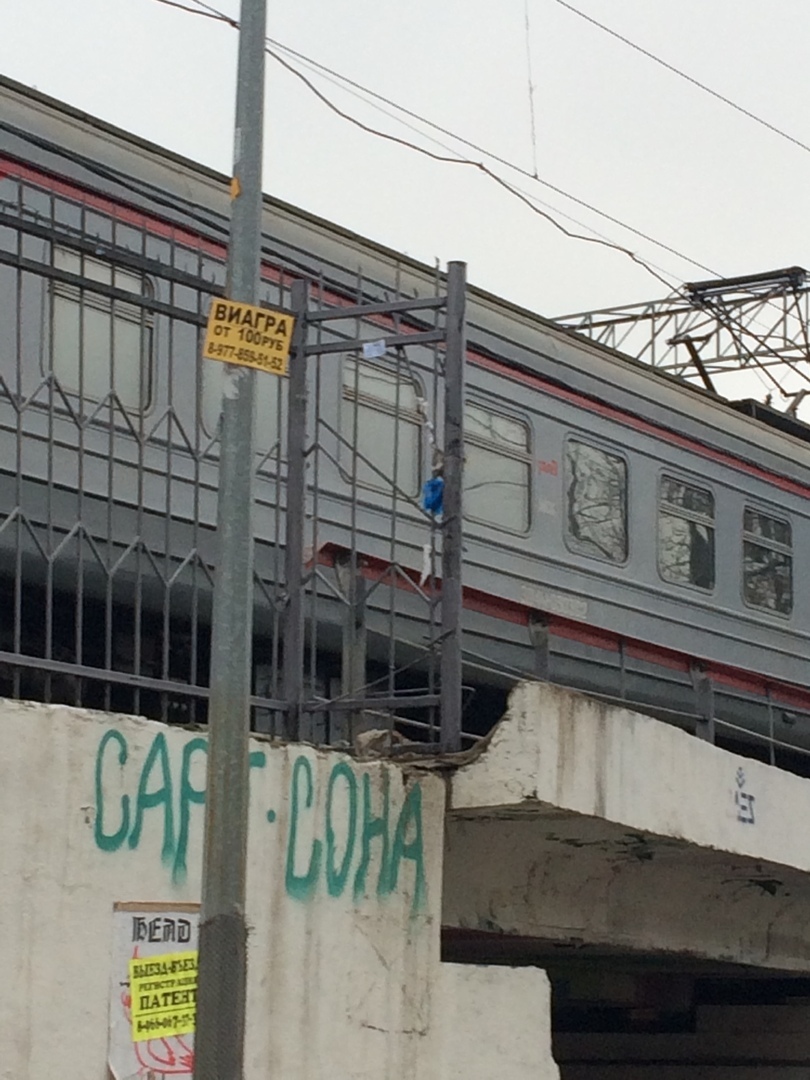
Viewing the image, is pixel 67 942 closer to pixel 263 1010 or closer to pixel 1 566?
pixel 263 1010

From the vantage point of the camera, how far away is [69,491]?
9086mm

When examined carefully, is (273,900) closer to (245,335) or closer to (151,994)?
(151,994)

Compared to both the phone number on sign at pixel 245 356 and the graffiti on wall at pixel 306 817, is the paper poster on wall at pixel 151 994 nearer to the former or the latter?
the graffiti on wall at pixel 306 817

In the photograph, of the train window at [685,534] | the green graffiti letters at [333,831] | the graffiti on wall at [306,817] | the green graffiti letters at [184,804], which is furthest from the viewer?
the train window at [685,534]

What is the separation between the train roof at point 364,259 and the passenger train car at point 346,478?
0.02m

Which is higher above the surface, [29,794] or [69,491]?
[69,491]

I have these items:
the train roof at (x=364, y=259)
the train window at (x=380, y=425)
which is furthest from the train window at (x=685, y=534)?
the train window at (x=380, y=425)

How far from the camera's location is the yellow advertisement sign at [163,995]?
6137mm

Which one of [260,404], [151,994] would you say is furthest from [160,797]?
[260,404]

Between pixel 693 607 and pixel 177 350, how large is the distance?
5852 millimetres

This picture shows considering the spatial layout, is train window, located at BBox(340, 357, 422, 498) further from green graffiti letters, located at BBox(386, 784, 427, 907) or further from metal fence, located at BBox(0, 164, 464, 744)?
green graffiti letters, located at BBox(386, 784, 427, 907)

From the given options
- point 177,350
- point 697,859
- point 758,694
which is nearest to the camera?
point 697,859

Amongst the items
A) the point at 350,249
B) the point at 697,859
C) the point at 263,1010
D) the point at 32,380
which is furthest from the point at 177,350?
the point at 263,1010

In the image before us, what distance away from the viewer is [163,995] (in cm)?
622
